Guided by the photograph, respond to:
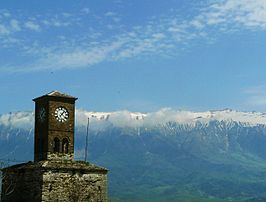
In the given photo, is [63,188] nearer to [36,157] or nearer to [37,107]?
[36,157]

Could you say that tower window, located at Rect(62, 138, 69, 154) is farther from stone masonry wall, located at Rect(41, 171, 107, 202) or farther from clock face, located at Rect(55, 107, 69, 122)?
stone masonry wall, located at Rect(41, 171, 107, 202)

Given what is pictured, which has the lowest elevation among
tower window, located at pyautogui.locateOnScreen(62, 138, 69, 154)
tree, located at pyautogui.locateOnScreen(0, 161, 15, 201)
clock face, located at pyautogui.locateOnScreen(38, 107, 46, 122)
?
tree, located at pyautogui.locateOnScreen(0, 161, 15, 201)

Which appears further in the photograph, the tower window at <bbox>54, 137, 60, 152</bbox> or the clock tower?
the tower window at <bbox>54, 137, 60, 152</bbox>

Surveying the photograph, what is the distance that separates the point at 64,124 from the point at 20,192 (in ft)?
26.7

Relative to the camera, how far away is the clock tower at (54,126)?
186 feet

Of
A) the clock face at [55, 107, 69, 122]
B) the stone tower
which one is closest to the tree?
the stone tower

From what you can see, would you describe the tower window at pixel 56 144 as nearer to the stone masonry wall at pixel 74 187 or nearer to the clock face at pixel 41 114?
the clock face at pixel 41 114

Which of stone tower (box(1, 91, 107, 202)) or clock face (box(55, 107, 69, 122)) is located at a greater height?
clock face (box(55, 107, 69, 122))

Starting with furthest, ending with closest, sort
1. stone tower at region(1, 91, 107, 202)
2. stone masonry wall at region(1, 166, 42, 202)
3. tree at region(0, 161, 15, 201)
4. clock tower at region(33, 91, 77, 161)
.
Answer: tree at region(0, 161, 15, 201)
clock tower at region(33, 91, 77, 161)
stone masonry wall at region(1, 166, 42, 202)
stone tower at region(1, 91, 107, 202)

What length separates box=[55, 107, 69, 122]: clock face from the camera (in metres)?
57.5

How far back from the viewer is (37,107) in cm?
5888

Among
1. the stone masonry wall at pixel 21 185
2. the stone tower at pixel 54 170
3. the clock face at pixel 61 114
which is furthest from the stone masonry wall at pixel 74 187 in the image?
the clock face at pixel 61 114

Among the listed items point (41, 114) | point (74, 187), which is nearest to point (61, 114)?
Result: point (41, 114)

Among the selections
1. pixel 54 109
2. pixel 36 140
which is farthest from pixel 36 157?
pixel 54 109
